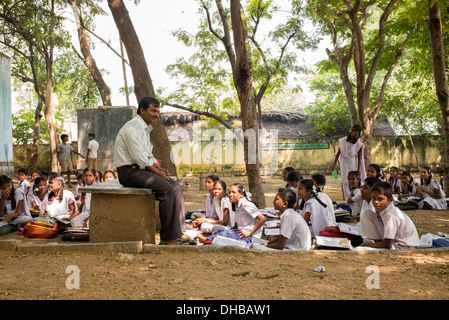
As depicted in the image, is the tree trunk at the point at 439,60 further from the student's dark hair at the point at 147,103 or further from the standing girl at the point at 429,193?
the student's dark hair at the point at 147,103

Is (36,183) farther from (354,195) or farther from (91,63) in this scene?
(91,63)

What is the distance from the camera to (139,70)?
803 centimetres

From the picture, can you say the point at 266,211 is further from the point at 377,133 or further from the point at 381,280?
the point at 377,133

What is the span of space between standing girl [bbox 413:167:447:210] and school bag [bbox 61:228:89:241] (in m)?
6.36

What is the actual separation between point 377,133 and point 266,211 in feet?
59.3

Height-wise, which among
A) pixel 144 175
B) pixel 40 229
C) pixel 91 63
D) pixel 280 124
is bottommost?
pixel 40 229

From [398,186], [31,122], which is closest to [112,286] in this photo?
[398,186]

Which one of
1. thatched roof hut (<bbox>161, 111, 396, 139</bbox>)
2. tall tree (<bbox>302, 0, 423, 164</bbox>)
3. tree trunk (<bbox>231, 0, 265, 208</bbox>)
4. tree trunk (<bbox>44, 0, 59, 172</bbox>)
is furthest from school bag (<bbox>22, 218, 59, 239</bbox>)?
thatched roof hut (<bbox>161, 111, 396, 139</bbox>)

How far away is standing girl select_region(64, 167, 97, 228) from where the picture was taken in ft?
19.7

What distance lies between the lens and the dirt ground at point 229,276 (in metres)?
3.12

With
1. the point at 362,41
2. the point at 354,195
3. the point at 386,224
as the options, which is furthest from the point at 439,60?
the point at 386,224

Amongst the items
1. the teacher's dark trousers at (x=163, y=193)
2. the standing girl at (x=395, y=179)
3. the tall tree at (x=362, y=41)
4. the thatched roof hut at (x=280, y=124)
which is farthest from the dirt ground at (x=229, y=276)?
the thatched roof hut at (x=280, y=124)

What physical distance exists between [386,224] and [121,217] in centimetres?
300

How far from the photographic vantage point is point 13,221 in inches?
239
